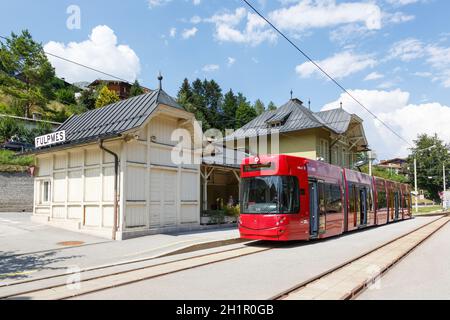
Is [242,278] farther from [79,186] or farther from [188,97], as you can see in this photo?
[188,97]

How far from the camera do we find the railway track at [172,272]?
6.84 m

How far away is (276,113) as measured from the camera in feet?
126

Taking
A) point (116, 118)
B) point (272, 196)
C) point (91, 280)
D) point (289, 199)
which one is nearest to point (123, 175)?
point (116, 118)

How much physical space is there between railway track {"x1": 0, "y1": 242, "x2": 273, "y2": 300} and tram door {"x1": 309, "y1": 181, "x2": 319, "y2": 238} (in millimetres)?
4557

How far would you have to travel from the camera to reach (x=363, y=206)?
21.2 m

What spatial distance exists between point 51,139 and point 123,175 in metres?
5.06

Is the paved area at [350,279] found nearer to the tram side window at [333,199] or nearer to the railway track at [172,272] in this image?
the railway track at [172,272]

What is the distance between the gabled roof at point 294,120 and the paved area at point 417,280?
74.1 feet

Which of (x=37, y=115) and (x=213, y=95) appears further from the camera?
(x=213, y=95)

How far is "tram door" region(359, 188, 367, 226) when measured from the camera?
20.6 metres

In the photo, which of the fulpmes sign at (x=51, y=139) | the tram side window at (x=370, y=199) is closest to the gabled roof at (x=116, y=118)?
the fulpmes sign at (x=51, y=139)

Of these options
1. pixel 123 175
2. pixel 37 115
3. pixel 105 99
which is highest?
pixel 105 99
